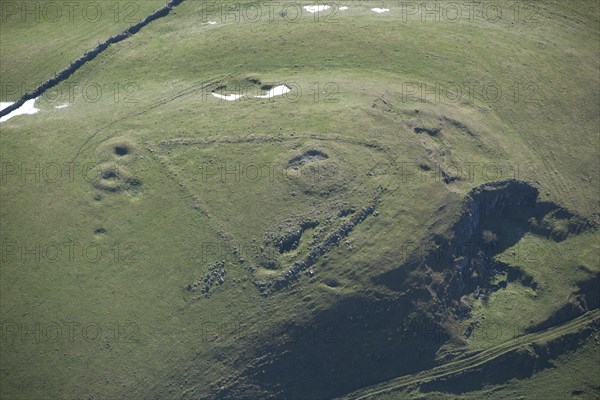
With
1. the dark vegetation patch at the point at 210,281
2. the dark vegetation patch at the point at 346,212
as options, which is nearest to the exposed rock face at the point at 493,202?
the dark vegetation patch at the point at 346,212

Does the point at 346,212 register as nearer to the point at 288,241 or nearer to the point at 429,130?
the point at 288,241

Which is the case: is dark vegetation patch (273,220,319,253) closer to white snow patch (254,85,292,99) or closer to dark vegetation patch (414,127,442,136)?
white snow patch (254,85,292,99)

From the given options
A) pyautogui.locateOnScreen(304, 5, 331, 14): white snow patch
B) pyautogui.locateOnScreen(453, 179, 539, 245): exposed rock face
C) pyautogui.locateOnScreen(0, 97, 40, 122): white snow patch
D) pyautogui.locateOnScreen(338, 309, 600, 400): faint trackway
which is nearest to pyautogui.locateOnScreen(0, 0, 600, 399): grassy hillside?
pyautogui.locateOnScreen(338, 309, 600, 400): faint trackway

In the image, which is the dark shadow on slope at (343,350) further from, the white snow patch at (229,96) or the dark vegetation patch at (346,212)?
the white snow patch at (229,96)

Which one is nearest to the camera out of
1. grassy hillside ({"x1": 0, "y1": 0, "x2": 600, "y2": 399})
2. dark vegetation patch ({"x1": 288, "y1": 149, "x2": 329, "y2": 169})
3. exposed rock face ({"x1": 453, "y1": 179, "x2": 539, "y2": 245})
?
grassy hillside ({"x1": 0, "y1": 0, "x2": 600, "y2": 399})

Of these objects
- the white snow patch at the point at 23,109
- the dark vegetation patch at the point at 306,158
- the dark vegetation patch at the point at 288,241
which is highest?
the white snow patch at the point at 23,109

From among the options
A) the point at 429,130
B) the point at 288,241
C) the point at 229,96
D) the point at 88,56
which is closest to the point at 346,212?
the point at 288,241

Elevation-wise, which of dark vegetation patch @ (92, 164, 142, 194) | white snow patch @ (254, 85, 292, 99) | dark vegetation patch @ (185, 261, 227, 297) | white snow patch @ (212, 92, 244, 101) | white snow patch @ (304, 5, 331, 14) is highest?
white snow patch @ (304, 5, 331, 14)
